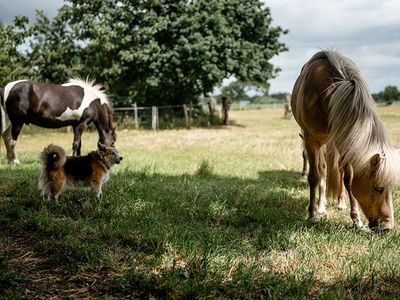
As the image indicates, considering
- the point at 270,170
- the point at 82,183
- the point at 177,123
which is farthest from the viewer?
the point at 177,123

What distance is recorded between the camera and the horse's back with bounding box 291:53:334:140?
5.07 m

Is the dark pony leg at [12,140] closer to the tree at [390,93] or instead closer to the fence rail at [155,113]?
the fence rail at [155,113]

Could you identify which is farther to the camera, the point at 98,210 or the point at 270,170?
the point at 270,170

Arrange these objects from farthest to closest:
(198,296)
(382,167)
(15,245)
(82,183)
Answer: (82,183)
(382,167)
(15,245)
(198,296)

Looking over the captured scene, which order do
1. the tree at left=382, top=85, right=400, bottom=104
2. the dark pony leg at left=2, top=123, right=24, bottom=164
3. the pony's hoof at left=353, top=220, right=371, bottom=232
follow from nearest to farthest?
the pony's hoof at left=353, top=220, right=371, bottom=232 → the dark pony leg at left=2, top=123, right=24, bottom=164 → the tree at left=382, top=85, right=400, bottom=104

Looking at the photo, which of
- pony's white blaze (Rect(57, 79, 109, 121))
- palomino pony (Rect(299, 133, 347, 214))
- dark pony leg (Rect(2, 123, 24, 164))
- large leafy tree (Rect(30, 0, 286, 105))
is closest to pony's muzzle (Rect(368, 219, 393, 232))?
palomino pony (Rect(299, 133, 347, 214))

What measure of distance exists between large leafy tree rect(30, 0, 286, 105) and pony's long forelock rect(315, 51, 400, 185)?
17462 mm

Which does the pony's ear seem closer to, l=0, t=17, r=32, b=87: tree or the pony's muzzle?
the pony's muzzle

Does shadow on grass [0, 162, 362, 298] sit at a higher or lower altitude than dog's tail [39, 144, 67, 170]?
lower

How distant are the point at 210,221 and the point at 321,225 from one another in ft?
4.12

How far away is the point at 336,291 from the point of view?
3002mm

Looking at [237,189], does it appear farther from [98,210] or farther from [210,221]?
[98,210]

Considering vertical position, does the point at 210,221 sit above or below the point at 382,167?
below

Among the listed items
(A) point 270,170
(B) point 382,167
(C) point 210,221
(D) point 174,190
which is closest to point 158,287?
(C) point 210,221
